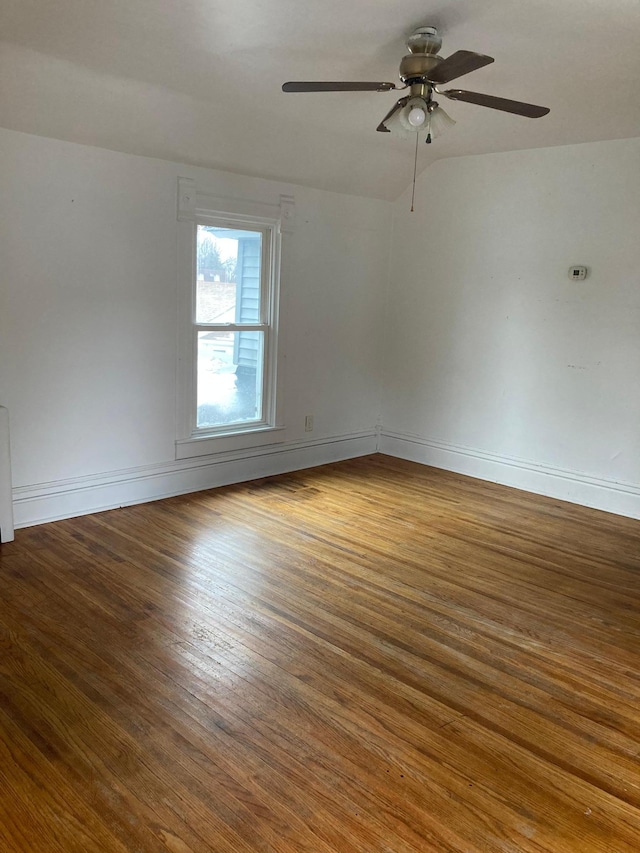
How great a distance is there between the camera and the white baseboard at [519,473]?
468cm

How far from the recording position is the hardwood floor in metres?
1.89

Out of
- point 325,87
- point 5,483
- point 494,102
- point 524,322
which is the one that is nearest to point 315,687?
point 5,483

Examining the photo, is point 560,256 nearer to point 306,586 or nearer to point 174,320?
point 174,320

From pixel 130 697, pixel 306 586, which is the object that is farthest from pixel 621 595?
pixel 130 697

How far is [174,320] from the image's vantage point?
14.7 ft

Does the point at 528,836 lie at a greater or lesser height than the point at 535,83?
lesser

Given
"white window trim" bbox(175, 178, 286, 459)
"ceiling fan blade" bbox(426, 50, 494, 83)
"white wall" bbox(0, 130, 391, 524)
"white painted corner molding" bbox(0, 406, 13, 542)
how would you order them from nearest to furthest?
"ceiling fan blade" bbox(426, 50, 494, 83)
"white painted corner molding" bbox(0, 406, 13, 542)
"white wall" bbox(0, 130, 391, 524)
"white window trim" bbox(175, 178, 286, 459)

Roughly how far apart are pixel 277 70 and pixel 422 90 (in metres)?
0.96

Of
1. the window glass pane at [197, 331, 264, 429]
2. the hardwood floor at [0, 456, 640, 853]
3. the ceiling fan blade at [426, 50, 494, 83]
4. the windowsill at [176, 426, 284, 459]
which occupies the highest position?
the ceiling fan blade at [426, 50, 494, 83]

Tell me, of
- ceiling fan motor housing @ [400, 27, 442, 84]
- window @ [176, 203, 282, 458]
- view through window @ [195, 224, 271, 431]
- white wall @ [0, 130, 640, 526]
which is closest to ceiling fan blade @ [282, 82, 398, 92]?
ceiling fan motor housing @ [400, 27, 442, 84]

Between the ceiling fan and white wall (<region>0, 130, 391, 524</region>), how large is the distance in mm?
1714

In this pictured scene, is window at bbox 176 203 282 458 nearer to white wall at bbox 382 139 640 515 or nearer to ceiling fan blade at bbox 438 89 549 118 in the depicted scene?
white wall at bbox 382 139 640 515

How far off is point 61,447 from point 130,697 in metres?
2.07

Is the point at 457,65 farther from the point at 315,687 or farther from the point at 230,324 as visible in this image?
the point at 230,324
